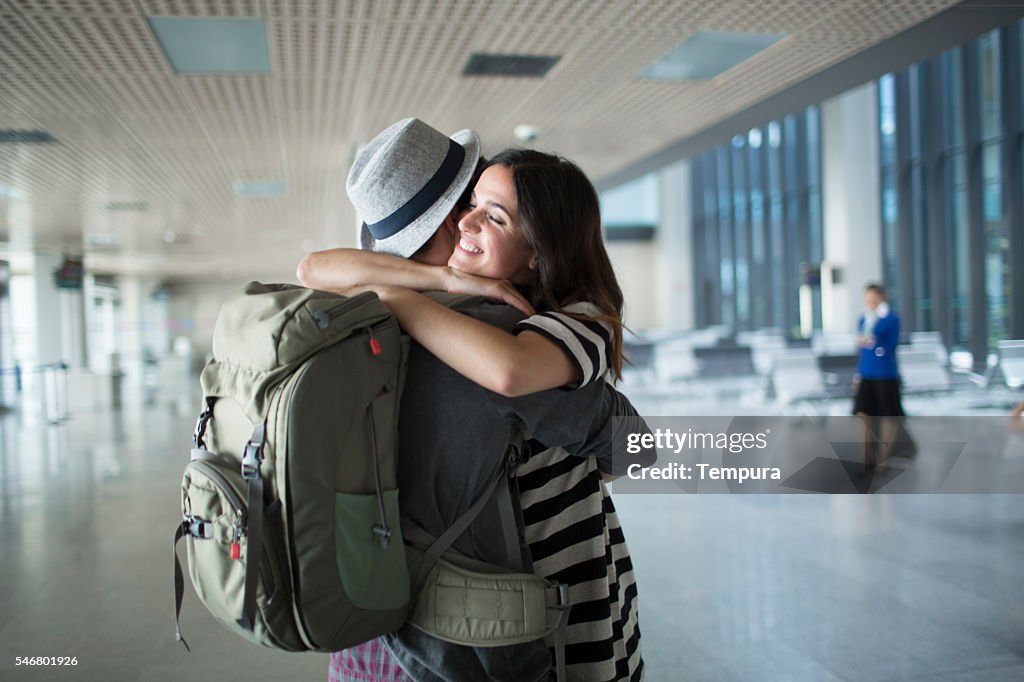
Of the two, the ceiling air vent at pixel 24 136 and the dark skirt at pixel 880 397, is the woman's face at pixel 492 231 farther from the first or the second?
the dark skirt at pixel 880 397

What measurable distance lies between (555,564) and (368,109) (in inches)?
200

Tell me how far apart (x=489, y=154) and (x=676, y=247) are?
24.1m

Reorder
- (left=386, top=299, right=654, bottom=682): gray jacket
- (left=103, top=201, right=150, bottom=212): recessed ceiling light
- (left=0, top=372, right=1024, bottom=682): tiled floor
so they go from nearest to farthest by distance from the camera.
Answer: (left=386, top=299, right=654, bottom=682): gray jacket, (left=0, top=372, right=1024, bottom=682): tiled floor, (left=103, top=201, right=150, bottom=212): recessed ceiling light

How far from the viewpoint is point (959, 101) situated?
1289 centimetres

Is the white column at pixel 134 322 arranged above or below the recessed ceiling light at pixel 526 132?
below

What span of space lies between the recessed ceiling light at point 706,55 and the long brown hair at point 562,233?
12.8ft

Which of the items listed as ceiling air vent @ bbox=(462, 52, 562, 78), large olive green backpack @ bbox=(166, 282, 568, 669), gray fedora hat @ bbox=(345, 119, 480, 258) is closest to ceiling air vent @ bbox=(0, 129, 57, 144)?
ceiling air vent @ bbox=(462, 52, 562, 78)

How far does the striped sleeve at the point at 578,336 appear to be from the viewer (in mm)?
1055

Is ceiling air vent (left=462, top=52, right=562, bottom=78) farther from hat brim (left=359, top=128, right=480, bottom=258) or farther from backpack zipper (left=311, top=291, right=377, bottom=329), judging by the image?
backpack zipper (left=311, top=291, right=377, bottom=329)

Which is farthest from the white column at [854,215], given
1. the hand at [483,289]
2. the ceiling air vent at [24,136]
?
the hand at [483,289]

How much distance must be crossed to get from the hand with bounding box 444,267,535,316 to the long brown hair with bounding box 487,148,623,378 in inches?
2.1

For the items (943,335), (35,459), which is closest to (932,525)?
(35,459)

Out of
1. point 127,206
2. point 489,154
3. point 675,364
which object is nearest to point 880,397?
point 675,364

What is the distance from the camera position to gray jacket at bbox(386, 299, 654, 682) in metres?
1.05
